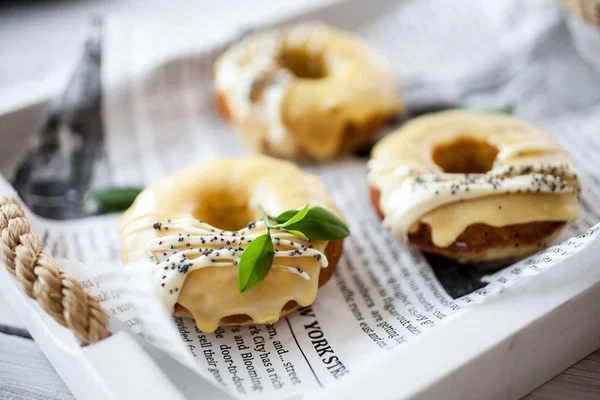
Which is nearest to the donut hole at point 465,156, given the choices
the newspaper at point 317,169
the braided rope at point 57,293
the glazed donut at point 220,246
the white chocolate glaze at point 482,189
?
the white chocolate glaze at point 482,189

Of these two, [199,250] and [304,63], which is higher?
[304,63]

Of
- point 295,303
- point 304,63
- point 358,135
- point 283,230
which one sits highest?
point 304,63

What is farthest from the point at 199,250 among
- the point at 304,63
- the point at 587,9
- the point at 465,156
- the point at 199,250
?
the point at 587,9

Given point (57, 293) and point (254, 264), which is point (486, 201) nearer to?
point (254, 264)

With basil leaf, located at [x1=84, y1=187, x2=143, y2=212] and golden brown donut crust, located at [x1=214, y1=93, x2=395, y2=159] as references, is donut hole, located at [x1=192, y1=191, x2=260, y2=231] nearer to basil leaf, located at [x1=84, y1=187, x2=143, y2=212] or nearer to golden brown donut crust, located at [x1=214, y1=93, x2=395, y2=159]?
basil leaf, located at [x1=84, y1=187, x2=143, y2=212]

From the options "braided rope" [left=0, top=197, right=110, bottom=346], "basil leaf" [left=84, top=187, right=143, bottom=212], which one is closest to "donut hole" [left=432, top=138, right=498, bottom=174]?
"basil leaf" [left=84, top=187, right=143, bottom=212]

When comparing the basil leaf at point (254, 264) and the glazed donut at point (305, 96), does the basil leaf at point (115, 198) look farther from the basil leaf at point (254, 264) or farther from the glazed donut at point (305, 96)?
the basil leaf at point (254, 264)

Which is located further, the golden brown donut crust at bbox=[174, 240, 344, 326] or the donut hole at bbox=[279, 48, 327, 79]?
the donut hole at bbox=[279, 48, 327, 79]

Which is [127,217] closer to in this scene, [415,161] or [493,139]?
[415,161]
